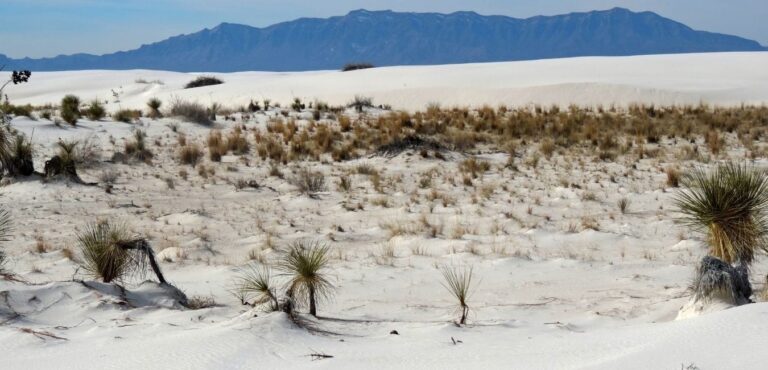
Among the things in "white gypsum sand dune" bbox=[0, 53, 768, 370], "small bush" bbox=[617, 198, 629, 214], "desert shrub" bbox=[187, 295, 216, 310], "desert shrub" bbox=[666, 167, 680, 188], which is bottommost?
"desert shrub" bbox=[187, 295, 216, 310]

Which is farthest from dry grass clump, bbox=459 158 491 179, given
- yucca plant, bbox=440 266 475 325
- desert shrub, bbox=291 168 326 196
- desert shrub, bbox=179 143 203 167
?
yucca plant, bbox=440 266 475 325

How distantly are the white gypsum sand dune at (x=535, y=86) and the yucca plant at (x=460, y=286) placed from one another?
718 inches

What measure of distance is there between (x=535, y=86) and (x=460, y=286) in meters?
22.5

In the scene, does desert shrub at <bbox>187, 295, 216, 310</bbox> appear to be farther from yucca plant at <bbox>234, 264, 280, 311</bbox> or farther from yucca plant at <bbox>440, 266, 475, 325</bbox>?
yucca plant at <bbox>440, 266, 475, 325</bbox>

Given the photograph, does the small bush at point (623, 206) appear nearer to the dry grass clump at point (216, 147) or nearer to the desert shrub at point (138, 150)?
the dry grass clump at point (216, 147)

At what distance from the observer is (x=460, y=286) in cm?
523

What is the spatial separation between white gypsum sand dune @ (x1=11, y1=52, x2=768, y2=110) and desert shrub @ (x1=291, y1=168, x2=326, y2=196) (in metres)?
14.6

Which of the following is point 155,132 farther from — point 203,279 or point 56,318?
point 56,318

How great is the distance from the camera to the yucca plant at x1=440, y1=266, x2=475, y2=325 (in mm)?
4578

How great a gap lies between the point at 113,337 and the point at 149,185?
272 inches

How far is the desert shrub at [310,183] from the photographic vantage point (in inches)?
A: 388

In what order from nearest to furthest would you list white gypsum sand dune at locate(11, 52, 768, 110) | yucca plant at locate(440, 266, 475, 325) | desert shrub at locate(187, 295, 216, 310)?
yucca plant at locate(440, 266, 475, 325) < desert shrub at locate(187, 295, 216, 310) < white gypsum sand dune at locate(11, 52, 768, 110)

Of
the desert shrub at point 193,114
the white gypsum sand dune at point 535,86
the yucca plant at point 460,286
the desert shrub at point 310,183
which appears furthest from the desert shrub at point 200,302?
the white gypsum sand dune at point 535,86

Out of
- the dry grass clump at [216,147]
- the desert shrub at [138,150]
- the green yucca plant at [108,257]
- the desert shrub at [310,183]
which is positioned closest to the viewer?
the green yucca plant at [108,257]
